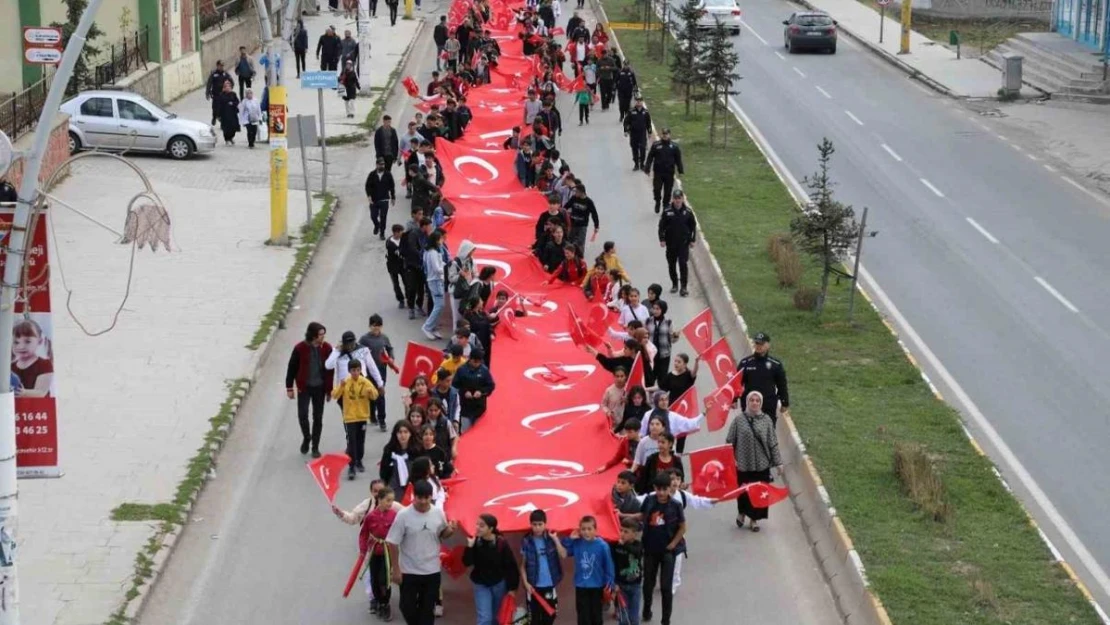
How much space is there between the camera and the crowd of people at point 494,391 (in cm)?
1438

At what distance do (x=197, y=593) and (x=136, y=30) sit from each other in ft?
98.7

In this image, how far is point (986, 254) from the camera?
30297 millimetres

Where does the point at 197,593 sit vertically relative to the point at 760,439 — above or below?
below

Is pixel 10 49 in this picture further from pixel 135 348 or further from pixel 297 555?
pixel 297 555

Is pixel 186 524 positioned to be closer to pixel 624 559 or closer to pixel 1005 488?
pixel 624 559

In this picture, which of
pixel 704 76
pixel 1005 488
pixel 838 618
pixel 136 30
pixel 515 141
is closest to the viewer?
pixel 838 618

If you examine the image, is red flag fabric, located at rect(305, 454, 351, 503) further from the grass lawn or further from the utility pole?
the grass lawn

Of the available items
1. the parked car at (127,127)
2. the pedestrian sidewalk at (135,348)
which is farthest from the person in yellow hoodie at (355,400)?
the parked car at (127,127)

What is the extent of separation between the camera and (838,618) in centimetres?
1546

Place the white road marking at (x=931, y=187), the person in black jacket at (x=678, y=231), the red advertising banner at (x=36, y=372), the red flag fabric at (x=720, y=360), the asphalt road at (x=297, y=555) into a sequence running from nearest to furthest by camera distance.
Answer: the red advertising banner at (x=36, y=372)
the asphalt road at (x=297, y=555)
the red flag fabric at (x=720, y=360)
the person in black jacket at (x=678, y=231)
the white road marking at (x=931, y=187)

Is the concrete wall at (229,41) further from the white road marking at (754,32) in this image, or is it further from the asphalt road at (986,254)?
the white road marking at (754,32)

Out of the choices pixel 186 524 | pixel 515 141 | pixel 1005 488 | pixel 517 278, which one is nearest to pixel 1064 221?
pixel 515 141

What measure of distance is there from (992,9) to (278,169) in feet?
134

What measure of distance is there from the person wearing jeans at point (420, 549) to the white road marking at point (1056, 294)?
48.4 feet
